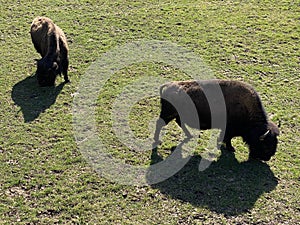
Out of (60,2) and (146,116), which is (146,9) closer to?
(60,2)

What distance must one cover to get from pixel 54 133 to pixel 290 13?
348 inches

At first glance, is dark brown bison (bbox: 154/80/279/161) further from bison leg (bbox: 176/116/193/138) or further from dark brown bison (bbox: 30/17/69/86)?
dark brown bison (bbox: 30/17/69/86)

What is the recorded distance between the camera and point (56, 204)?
25.0 feet

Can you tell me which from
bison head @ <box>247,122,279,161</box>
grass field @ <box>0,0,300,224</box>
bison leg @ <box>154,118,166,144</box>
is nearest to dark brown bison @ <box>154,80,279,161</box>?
bison head @ <box>247,122,279,161</box>

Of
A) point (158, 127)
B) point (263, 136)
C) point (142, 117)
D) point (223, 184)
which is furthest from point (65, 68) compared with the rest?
point (263, 136)

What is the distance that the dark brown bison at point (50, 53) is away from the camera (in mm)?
10320

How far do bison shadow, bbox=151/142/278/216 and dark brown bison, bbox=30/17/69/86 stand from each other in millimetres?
3476

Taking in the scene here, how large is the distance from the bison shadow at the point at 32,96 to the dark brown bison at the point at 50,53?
0.65ft

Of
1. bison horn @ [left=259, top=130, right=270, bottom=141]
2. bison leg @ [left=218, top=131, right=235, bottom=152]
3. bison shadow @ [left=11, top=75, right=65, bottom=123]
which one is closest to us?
bison horn @ [left=259, top=130, right=270, bottom=141]

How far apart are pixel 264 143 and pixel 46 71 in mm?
5212

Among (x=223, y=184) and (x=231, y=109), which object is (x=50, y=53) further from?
Result: (x=223, y=184)

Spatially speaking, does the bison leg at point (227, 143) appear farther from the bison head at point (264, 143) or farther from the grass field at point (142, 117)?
the bison head at point (264, 143)

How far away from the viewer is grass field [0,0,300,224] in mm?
7547

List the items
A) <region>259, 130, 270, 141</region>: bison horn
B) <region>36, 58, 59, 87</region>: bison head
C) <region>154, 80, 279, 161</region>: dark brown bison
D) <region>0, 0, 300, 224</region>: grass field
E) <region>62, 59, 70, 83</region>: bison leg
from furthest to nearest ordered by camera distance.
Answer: <region>62, 59, 70, 83</region>: bison leg, <region>36, 58, 59, 87</region>: bison head, <region>154, 80, 279, 161</region>: dark brown bison, <region>259, 130, 270, 141</region>: bison horn, <region>0, 0, 300, 224</region>: grass field
